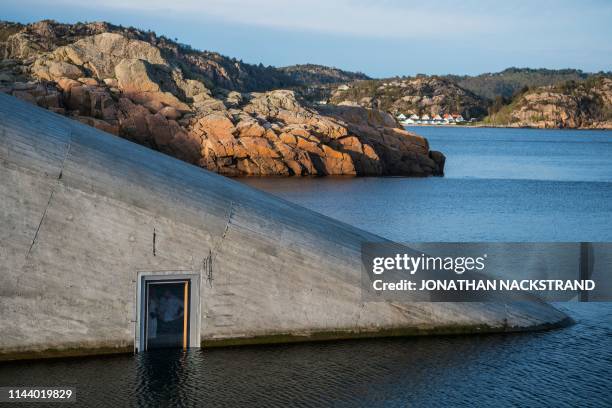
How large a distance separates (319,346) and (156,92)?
163 ft

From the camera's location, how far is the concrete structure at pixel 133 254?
1312 centimetres

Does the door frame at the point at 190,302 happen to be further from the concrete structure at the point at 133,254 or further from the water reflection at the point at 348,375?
the water reflection at the point at 348,375

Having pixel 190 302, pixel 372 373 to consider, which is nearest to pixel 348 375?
pixel 372 373

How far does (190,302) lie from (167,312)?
48 cm

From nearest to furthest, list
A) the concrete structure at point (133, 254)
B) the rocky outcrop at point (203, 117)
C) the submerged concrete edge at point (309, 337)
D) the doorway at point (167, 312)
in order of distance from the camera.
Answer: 1. the concrete structure at point (133, 254)
2. the submerged concrete edge at point (309, 337)
3. the doorway at point (167, 312)
4. the rocky outcrop at point (203, 117)

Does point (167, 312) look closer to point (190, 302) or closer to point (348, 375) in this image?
point (190, 302)

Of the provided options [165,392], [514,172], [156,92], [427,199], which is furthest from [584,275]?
[514,172]

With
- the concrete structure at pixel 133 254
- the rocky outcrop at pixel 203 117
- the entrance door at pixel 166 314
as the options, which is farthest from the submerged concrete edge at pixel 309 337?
the rocky outcrop at pixel 203 117

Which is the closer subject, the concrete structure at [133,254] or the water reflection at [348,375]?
the water reflection at [348,375]

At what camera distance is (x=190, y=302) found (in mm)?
13852

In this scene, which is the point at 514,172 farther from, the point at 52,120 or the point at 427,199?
the point at 52,120

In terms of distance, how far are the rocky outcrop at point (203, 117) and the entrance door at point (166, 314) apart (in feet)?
137

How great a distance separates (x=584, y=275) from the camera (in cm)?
2298

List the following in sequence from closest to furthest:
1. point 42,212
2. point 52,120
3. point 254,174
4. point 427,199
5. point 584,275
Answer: point 42,212, point 52,120, point 584,275, point 427,199, point 254,174
